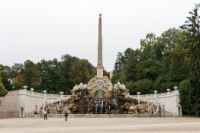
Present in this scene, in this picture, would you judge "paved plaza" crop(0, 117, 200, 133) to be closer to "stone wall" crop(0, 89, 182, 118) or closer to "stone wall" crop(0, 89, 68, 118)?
"stone wall" crop(0, 89, 182, 118)

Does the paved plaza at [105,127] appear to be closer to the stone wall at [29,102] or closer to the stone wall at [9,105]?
the stone wall at [9,105]

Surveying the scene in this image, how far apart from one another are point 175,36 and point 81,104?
35094 millimetres

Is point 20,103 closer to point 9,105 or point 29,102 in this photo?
point 9,105

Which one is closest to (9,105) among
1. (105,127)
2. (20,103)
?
(20,103)

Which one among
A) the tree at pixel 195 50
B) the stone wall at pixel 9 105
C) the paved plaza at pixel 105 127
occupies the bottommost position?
the paved plaza at pixel 105 127

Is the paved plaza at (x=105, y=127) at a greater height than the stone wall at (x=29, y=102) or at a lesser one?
lesser

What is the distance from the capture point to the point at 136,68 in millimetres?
98438

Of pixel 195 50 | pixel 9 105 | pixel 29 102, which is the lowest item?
pixel 9 105

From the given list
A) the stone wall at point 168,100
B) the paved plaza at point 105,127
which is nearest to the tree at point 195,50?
the stone wall at point 168,100

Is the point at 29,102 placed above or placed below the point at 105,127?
above

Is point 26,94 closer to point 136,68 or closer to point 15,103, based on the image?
point 15,103

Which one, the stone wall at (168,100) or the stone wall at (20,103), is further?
the stone wall at (168,100)

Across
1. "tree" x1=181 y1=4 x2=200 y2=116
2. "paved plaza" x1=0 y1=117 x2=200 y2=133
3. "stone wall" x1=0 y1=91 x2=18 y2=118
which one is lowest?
"paved plaza" x1=0 y1=117 x2=200 y2=133

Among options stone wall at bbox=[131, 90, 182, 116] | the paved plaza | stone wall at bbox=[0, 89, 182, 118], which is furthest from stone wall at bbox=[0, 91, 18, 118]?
the paved plaza
